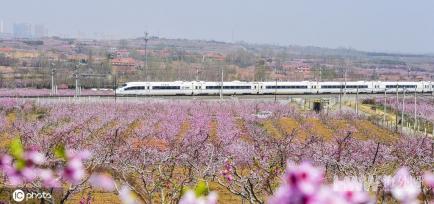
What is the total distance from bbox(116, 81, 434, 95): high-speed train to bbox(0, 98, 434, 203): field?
8.20m

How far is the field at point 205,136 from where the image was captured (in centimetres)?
1317

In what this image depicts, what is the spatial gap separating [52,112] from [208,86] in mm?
18105

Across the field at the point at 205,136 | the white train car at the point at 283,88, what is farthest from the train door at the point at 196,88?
the field at the point at 205,136

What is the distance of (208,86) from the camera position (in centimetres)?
4631

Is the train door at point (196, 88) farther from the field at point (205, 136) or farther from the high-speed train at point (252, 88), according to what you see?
the field at point (205, 136)

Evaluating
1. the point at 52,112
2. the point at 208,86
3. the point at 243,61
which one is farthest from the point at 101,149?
the point at 243,61

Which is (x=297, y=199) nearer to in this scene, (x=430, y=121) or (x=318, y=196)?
(x=318, y=196)

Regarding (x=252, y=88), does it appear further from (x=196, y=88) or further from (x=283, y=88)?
(x=196, y=88)

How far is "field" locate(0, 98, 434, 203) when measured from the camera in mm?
13172

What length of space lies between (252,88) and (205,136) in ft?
91.9

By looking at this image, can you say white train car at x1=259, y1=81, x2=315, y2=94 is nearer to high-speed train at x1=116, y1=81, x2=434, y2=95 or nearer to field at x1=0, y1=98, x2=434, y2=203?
high-speed train at x1=116, y1=81, x2=434, y2=95

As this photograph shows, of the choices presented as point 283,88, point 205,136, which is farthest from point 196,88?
point 205,136

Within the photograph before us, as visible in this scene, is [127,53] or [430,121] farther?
[127,53]

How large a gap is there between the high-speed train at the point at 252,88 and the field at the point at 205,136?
26.9 feet
